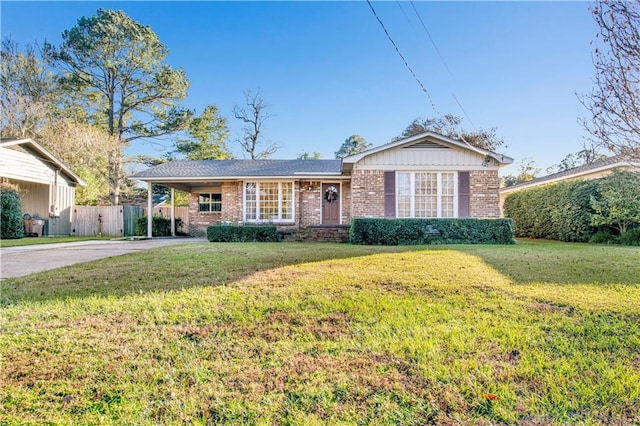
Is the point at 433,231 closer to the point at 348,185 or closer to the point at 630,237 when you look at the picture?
the point at 348,185

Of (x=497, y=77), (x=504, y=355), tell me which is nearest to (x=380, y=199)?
(x=497, y=77)

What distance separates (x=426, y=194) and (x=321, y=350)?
11.5 metres

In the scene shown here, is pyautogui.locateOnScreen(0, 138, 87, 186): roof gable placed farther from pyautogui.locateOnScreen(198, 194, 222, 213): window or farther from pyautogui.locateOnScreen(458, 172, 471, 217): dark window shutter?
pyautogui.locateOnScreen(458, 172, 471, 217): dark window shutter

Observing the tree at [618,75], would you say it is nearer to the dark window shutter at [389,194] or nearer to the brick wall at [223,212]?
the dark window shutter at [389,194]

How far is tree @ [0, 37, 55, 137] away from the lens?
21.7m

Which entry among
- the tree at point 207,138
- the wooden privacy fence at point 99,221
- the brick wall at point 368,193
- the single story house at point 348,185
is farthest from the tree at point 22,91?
the brick wall at point 368,193

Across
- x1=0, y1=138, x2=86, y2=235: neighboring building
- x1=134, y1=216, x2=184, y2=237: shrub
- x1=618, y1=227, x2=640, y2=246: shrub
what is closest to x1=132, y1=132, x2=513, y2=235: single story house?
x1=134, y1=216, x2=184, y2=237: shrub

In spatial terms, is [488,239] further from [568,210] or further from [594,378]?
[594,378]

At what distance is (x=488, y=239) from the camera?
12055 millimetres

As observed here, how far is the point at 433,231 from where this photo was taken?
1217cm

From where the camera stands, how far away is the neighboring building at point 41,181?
1568 centimetres

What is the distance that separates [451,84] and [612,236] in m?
8.20

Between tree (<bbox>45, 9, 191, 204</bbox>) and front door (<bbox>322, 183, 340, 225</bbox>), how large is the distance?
16.7 metres

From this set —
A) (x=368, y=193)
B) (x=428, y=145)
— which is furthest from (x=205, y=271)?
(x=428, y=145)
